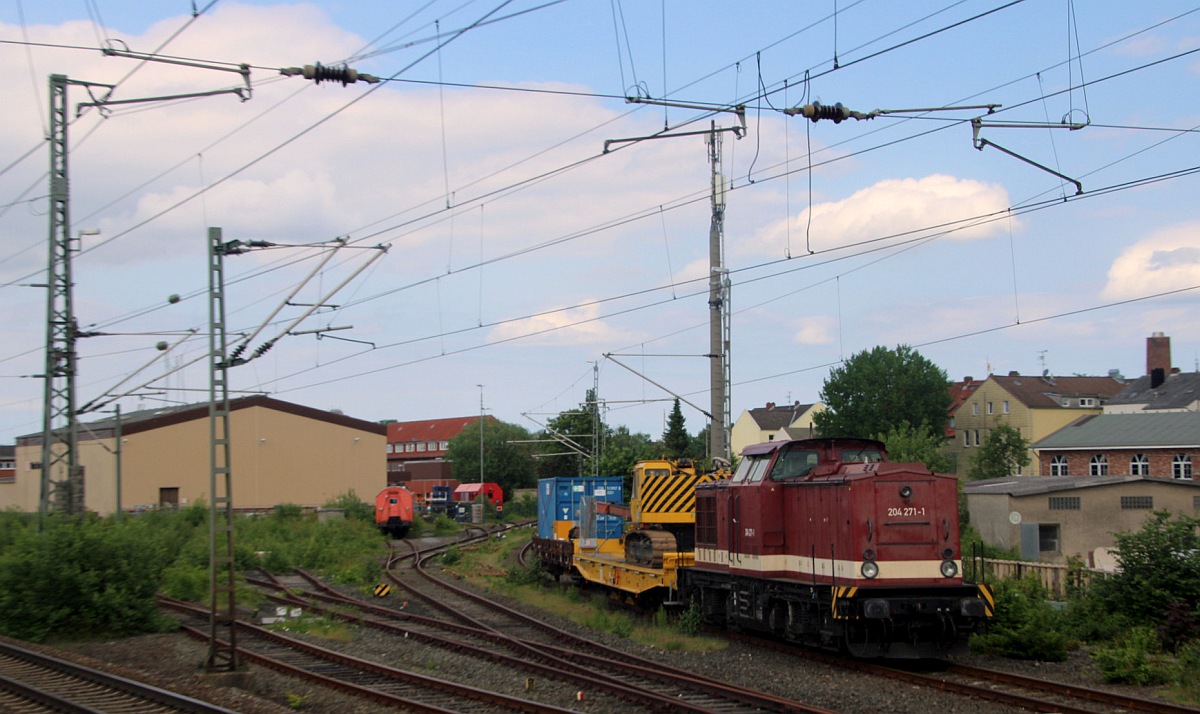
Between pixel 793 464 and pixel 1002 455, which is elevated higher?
pixel 793 464

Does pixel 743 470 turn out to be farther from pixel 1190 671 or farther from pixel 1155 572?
pixel 1190 671

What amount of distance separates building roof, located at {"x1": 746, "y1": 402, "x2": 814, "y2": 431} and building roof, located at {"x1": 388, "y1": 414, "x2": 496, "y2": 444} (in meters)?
34.0

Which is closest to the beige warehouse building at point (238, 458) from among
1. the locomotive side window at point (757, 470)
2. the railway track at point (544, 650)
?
the railway track at point (544, 650)

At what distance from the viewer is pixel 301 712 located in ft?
38.6

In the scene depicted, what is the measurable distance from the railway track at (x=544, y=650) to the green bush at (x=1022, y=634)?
449 centimetres

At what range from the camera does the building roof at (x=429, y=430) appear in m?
128

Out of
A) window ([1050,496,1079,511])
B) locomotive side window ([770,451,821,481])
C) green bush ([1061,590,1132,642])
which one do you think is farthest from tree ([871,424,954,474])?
locomotive side window ([770,451,821,481])

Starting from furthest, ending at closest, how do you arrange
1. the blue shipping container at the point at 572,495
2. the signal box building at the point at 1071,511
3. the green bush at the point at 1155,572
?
the signal box building at the point at 1071,511, the blue shipping container at the point at 572,495, the green bush at the point at 1155,572

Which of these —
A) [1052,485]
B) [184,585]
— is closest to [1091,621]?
[1052,485]

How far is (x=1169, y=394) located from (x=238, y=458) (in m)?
54.9

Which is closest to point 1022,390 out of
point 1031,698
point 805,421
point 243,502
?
point 805,421

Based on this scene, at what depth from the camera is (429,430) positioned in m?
131

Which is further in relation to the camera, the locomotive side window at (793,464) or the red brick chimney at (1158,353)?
the red brick chimney at (1158,353)

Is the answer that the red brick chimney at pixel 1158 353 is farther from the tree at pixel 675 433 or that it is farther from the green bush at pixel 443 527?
the green bush at pixel 443 527
